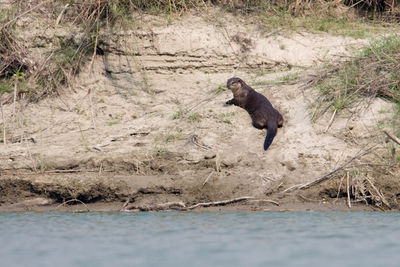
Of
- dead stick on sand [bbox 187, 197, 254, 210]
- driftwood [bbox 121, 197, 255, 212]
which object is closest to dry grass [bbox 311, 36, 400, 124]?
dead stick on sand [bbox 187, 197, 254, 210]

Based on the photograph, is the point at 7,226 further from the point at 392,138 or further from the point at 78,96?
the point at 392,138

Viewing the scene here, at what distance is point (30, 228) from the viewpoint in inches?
176

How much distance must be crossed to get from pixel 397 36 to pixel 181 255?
3720 mm

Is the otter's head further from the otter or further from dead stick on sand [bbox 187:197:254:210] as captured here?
dead stick on sand [bbox 187:197:254:210]

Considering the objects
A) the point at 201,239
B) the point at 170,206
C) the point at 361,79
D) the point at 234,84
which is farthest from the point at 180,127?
the point at 201,239

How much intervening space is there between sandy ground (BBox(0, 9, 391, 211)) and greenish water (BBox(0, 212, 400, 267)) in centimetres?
29

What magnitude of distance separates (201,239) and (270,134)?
1734mm

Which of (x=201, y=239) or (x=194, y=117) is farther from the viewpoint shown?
(x=194, y=117)

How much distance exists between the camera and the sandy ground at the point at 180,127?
516 centimetres

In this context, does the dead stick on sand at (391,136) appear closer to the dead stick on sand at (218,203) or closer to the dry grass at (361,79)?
the dry grass at (361,79)

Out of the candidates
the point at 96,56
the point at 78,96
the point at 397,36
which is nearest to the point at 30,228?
the point at 78,96

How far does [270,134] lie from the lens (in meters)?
5.47

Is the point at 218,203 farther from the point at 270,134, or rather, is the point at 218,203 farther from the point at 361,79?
the point at 361,79

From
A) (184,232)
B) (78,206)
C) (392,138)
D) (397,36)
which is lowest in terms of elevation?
(78,206)
